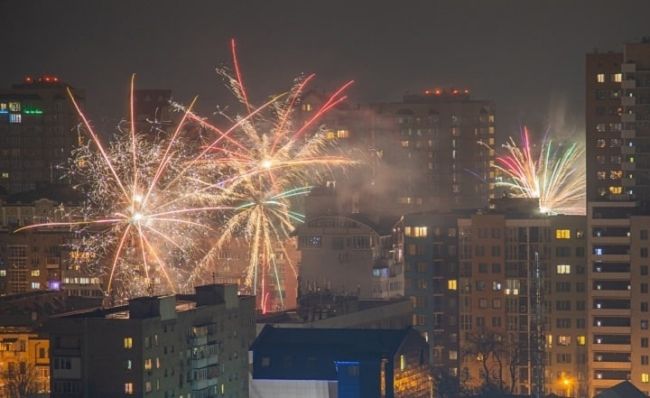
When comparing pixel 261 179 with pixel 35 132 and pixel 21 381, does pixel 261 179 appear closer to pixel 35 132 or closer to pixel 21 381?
pixel 21 381

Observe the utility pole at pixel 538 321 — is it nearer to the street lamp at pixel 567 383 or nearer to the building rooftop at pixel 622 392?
the street lamp at pixel 567 383

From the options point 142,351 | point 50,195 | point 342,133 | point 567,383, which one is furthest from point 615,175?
point 142,351

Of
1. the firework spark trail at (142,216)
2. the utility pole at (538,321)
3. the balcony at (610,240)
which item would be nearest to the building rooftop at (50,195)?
the firework spark trail at (142,216)

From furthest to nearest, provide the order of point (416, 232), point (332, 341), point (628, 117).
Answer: point (416, 232), point (628, 117), point (332, 341)

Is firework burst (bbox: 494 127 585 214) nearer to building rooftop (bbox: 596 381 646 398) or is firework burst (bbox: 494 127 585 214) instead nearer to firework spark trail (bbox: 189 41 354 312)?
firework spark trail (bbox: 189 41 354 312)

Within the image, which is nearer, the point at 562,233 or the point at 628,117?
the point at 562,233

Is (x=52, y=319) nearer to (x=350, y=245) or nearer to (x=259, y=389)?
(x=259, y=389)
